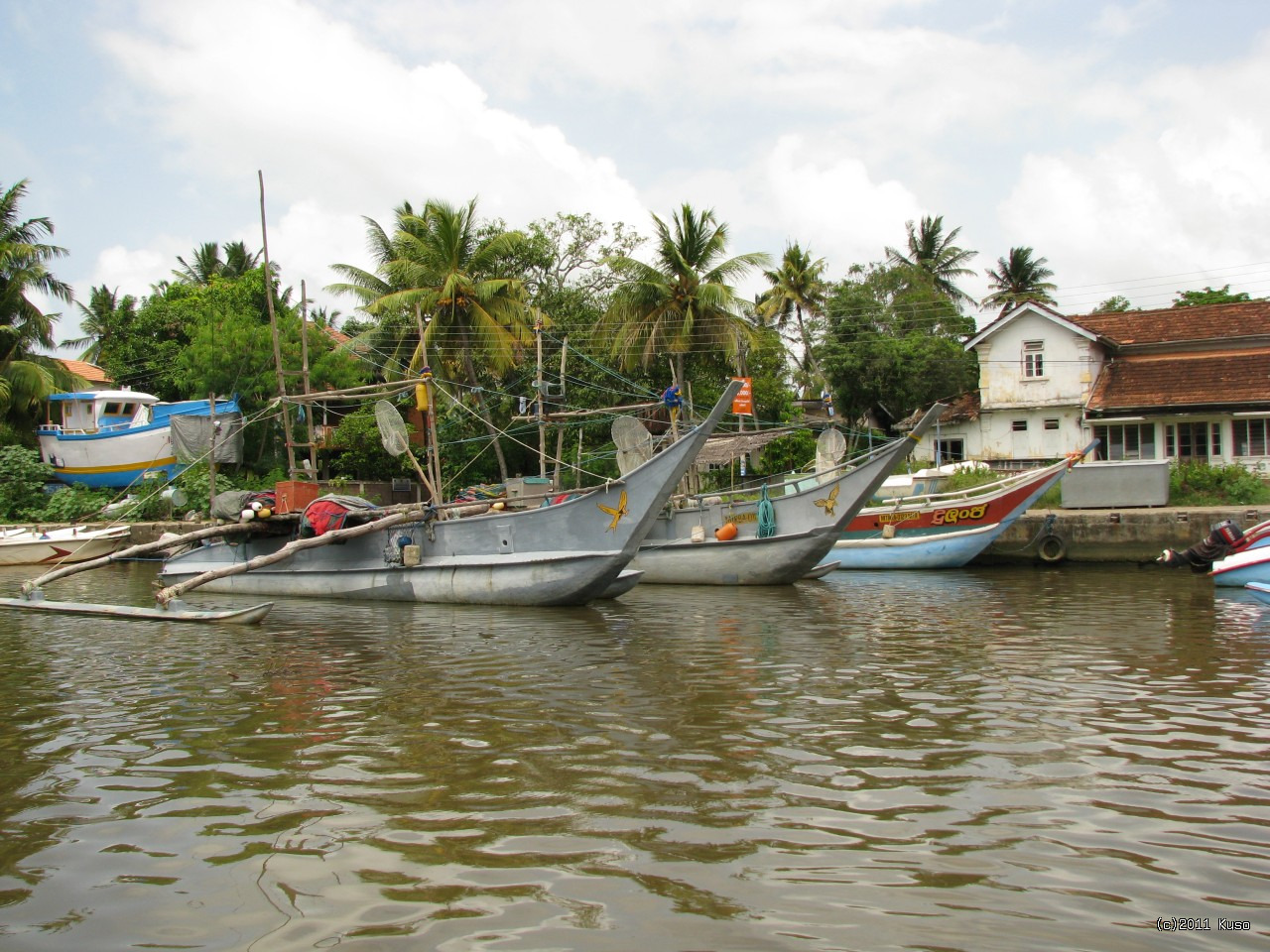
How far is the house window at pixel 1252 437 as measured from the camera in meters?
27.4

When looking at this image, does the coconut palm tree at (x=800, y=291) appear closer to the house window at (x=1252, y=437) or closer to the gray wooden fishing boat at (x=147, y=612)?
the house window at (x=1252, y=437)

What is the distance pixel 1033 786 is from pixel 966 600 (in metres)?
10.3

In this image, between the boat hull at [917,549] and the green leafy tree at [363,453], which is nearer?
the boat hull at [917,549]

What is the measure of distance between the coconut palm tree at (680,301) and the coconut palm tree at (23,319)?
18967mm

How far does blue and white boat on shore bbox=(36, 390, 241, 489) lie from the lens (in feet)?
100

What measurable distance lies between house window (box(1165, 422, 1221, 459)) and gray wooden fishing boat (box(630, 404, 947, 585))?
1477 cm

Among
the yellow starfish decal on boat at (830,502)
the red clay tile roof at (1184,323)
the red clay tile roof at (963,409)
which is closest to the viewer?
the yellow starfish decal on boat at (830,502)

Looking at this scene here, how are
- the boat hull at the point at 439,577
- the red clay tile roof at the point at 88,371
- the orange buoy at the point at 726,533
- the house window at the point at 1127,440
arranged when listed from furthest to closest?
1. the red clay tile roof at the point at 88,371
2. the house window at the point at 1127,440
3. the orange buoy at the point at 726,533
4. the boat hull at the point at 439,577

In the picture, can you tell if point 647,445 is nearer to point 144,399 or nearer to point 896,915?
point 896,915

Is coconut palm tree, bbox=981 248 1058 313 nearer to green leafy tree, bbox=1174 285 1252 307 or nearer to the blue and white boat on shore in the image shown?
green leafy tree, bbox=1174 285 1252 307

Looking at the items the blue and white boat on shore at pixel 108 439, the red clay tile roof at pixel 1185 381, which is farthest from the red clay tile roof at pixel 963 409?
the blue and white boat on shore at pixel 108 439

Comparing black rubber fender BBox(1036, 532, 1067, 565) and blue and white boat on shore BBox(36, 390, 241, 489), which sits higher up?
blue and white boat on shore BBox(36, 390, 241, 489)

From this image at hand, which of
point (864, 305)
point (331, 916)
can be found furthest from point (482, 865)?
point (864, 305)

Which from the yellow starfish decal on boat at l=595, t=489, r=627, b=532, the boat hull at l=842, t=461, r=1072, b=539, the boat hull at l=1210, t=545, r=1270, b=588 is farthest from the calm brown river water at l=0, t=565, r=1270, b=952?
the boat hull at l=842, t=461, r=1072, b=539
